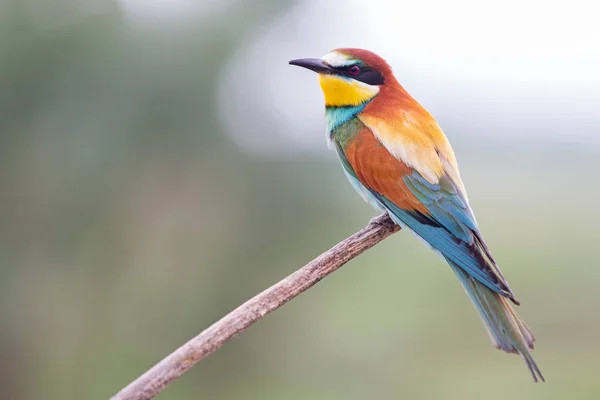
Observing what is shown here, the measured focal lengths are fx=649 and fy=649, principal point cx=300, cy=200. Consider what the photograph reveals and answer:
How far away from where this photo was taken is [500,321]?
1429mm

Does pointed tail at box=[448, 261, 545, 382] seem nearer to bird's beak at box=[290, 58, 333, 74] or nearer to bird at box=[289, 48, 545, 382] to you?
bird at box=[289, 48, 545, 382]

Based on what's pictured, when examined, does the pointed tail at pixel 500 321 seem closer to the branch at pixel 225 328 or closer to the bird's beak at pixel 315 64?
the branch at pixel 225 328

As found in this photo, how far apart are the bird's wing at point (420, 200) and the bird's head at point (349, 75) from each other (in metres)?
0.10

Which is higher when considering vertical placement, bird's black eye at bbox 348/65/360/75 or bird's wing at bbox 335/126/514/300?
bird's black eye at bbox 348/65/360/75

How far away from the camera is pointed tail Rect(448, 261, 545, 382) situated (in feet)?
4.39

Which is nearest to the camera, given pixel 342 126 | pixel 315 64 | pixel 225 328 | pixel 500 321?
pixel 225 328

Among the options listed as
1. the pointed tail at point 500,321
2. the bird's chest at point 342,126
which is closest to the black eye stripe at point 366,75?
the bird's chest at point 342,126

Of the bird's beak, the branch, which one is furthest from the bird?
the branch

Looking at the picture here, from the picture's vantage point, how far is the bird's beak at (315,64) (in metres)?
1.64

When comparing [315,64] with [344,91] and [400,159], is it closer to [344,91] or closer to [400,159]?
[344,91]

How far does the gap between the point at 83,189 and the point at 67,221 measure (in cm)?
26

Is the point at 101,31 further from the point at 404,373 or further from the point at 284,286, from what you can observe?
the point at 404,373

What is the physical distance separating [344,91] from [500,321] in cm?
72

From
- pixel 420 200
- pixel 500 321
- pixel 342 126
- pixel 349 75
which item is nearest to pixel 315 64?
pixel 349 75
